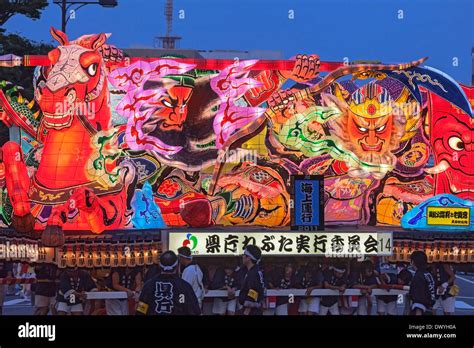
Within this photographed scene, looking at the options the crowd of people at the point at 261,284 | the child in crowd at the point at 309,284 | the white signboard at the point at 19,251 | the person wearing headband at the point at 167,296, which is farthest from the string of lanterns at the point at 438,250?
the white signboard at the point at 19,251

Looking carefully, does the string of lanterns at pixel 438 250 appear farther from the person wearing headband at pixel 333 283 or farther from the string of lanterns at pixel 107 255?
the string of lanterns at pixel 107 255

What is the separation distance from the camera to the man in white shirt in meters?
13.4

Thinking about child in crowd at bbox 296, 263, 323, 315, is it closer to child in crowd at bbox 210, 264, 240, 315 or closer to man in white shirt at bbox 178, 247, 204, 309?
child in crowd at bbox 210, 264, 240, 315

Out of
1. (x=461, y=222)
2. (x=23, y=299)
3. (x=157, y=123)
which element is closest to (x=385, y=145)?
(x=461, y=222)

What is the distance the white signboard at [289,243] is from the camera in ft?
44.5

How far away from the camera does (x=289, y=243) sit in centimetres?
1371

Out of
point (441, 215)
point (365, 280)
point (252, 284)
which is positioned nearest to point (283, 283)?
point (252, 284)

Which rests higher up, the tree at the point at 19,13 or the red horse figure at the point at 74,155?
the tree at the point at 19,13

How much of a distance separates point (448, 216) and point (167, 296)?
6992 millimetres

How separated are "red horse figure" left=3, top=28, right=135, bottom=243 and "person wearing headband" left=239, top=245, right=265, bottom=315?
254cm

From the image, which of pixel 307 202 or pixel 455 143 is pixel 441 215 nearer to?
pixel 455 143

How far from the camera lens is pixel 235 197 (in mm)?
14586

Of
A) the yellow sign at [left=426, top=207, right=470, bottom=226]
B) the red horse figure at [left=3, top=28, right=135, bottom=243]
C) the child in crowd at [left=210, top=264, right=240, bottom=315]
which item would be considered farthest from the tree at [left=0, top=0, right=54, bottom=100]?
the yellow sign at [left=426, top=207, right=470, bottom=226]

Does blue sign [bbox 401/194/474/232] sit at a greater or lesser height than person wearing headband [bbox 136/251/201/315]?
greater
